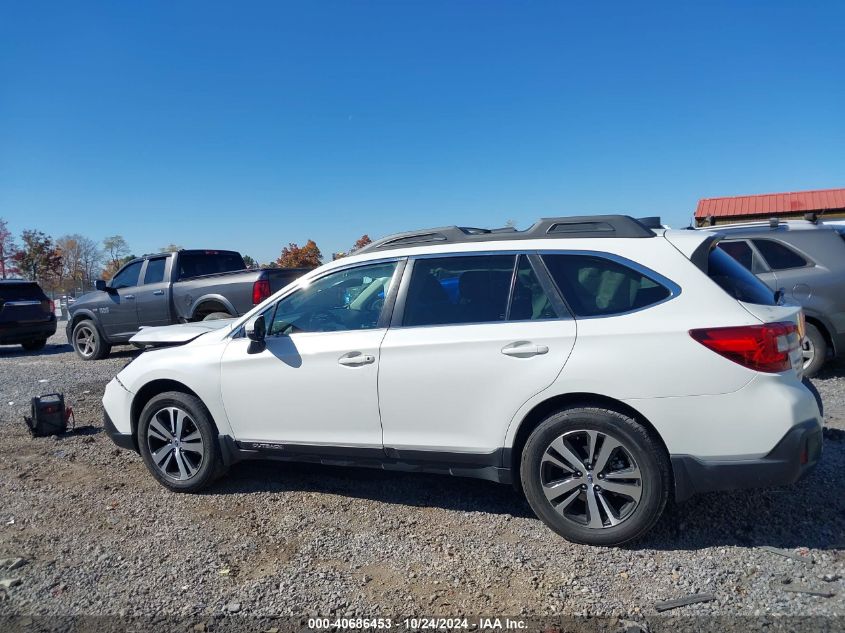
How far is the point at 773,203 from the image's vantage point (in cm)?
3509

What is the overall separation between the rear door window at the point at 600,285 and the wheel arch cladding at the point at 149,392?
2739 mm

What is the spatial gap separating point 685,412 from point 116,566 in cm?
321

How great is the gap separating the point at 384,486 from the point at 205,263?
24.7 ft

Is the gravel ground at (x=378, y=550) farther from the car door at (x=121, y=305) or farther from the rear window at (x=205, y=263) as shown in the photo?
the car door at (x=121, y=305)

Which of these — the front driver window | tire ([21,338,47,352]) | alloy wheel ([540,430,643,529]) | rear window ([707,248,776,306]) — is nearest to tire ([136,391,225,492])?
the front driver window

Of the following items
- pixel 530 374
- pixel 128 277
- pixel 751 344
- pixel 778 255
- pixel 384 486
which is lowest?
pixel 384 486

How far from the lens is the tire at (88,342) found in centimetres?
1112

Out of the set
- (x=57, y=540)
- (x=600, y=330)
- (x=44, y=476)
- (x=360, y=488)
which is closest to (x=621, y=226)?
(x=600, y=330)

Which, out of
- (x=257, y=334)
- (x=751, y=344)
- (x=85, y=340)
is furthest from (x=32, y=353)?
(x=751, y=344)

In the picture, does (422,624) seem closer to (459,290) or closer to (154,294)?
(459,290)

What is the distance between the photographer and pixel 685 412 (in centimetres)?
304

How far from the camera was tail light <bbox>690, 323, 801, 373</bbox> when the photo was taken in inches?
118

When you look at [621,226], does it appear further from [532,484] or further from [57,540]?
[57,540]

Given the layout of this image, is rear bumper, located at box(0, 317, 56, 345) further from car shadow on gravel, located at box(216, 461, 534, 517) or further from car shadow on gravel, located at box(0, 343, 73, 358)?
car shadow on gravel, located at box(216, 461, 534, 517)
